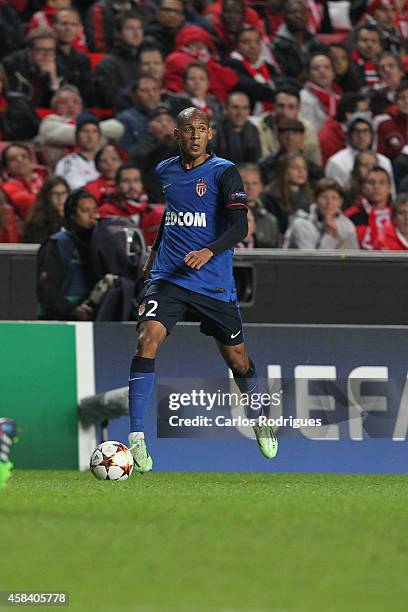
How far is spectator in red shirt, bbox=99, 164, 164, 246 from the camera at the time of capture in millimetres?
13727

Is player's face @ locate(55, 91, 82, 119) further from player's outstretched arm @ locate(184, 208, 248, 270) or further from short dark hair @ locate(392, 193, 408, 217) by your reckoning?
player's outstretched arm @ locate(184, 208, 248, 270)

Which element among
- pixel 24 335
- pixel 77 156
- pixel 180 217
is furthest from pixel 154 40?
pixel 180 217

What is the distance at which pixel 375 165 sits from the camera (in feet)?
49.4

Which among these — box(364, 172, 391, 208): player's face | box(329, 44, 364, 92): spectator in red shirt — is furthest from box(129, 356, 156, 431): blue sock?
box(329, 44, 364, 92): spectator in red shirt

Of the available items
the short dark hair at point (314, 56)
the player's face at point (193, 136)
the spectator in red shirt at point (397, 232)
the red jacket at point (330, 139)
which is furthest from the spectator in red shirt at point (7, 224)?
the short dark hair at point (314, 56)

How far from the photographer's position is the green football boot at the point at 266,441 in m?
10.4

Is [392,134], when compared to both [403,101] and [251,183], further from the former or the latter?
[251,183]

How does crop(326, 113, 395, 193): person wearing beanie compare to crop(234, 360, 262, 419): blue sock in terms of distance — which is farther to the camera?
crop(326, 113, 395, 193): person wearing beanie

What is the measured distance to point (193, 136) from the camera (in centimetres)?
954

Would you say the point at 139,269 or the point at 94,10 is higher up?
the point at 94,10

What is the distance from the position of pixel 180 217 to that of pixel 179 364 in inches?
78.7

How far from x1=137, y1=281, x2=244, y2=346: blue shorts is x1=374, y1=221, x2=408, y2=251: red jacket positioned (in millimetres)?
4446

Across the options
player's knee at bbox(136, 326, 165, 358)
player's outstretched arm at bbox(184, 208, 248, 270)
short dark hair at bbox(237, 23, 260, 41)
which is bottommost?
player's knee at bbox(136, 326, 165, 358)

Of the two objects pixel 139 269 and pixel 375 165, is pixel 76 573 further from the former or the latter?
pixel 375 165
